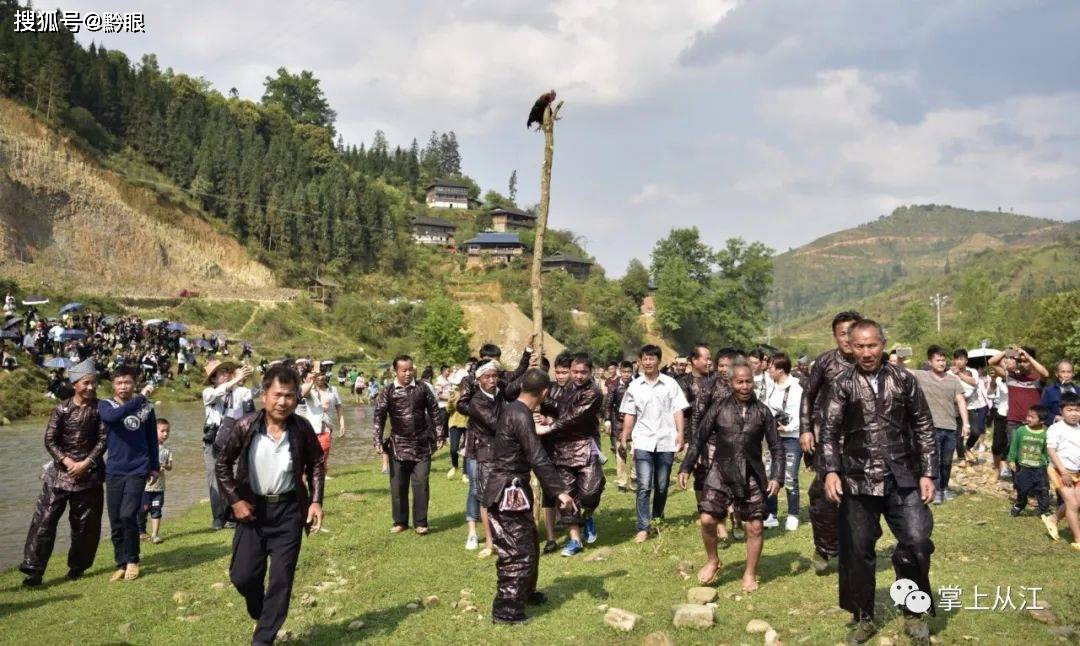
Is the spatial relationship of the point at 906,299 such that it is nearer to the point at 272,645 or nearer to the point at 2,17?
the point at 2,17

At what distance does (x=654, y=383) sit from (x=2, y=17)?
293ft

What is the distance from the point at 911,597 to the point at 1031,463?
5.34 m

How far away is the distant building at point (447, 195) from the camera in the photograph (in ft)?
430

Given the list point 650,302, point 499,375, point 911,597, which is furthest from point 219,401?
point 650,302

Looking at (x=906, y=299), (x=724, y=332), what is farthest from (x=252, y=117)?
(x=906, y=299)

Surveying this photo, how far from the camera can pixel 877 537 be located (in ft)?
17.0

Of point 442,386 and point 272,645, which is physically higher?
Result: point 442,386

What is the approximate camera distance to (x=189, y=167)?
80.3 metres

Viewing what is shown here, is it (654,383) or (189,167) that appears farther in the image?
(189,167)

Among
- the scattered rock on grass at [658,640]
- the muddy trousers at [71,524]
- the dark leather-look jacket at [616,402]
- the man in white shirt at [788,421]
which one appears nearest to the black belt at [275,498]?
the scattered rock on grass at [658,640]

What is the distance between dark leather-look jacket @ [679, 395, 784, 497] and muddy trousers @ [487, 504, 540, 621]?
1.66 m

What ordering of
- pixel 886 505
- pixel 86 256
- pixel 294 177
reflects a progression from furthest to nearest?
pixel 294 177, pixel 86 256, pixel 886 505

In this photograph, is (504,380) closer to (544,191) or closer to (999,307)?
(544,191)

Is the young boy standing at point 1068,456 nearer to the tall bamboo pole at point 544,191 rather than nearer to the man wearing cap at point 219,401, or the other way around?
the tall bamboo pole at point 544,191
